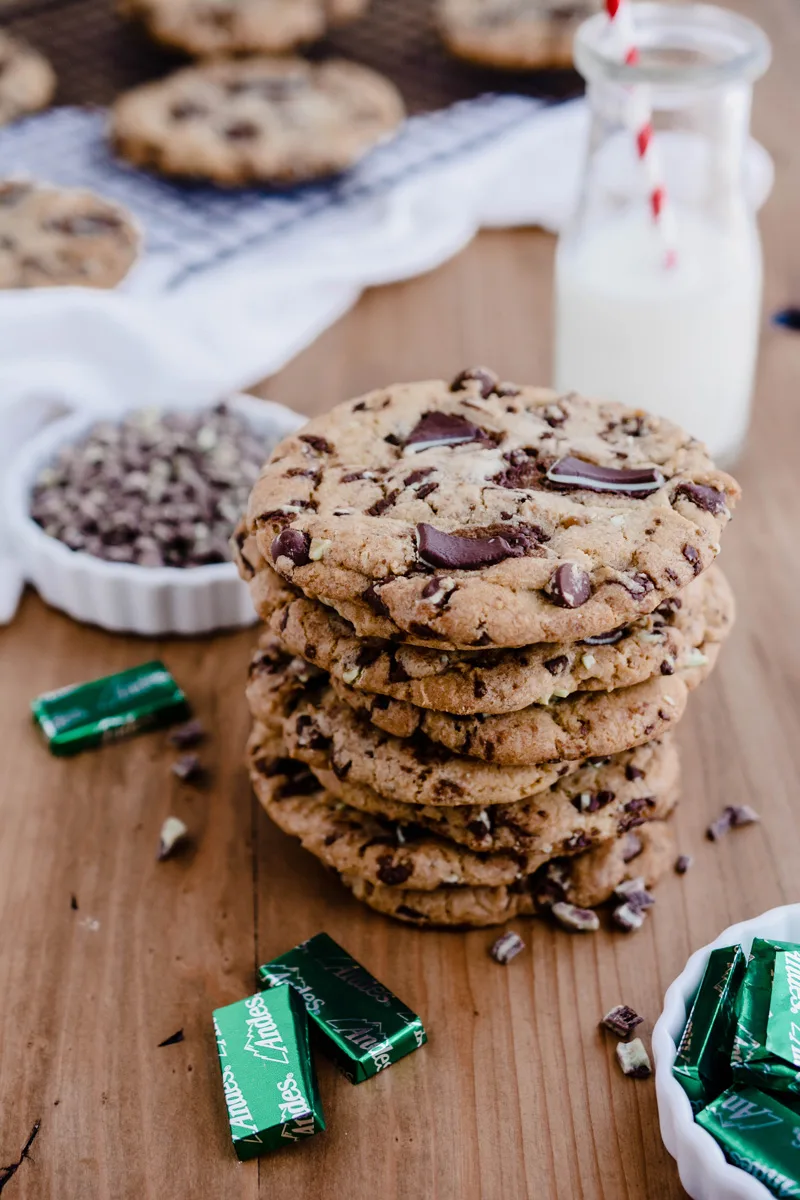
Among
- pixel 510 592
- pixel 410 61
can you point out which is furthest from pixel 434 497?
pixel 410 61

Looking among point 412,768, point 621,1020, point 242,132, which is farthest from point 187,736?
point 242,132

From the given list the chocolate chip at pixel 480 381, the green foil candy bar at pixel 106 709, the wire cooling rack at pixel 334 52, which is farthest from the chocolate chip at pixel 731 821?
the wire cooling rack at pixel 334 52

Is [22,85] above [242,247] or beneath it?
above

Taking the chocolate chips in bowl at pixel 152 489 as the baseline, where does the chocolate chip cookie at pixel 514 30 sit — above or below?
above

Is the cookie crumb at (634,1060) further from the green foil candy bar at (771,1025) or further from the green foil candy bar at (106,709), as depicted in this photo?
the green foil candy bar at (106,709)

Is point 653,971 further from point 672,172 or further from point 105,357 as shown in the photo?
point 105,357

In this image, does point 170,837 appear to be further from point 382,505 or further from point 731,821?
point 731,821
